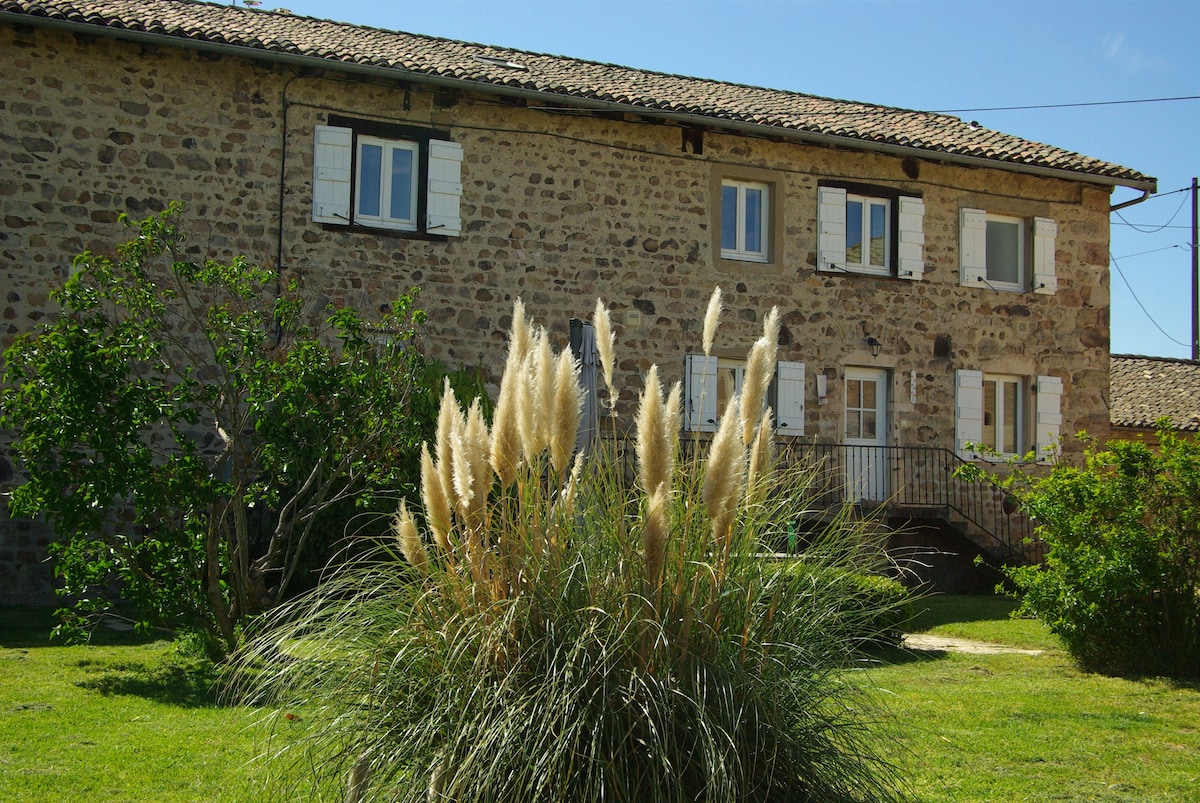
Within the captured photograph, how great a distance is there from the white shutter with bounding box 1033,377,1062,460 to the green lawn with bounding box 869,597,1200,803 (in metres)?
7.14

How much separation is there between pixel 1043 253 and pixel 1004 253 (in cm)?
48

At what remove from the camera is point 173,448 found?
10938 millimetres

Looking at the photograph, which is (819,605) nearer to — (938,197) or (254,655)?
(254,655)

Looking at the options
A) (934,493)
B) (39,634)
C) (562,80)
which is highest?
(562,80)

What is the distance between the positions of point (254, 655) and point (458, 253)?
928cm

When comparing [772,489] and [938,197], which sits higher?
[938,197]

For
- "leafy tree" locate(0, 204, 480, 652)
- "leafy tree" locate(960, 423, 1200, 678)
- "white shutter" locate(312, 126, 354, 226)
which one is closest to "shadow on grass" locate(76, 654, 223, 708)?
"leafy tree" locate(0, 204, 480, 652)

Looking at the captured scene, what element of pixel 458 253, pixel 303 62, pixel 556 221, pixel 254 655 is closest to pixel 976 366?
pixel 556 221

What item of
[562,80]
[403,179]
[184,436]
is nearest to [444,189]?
[403,179]

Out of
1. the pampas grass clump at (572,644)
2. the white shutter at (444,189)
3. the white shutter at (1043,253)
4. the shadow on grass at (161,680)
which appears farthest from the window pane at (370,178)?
the pampas grass clump at (572,644)

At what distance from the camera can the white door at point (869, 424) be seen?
13938mm

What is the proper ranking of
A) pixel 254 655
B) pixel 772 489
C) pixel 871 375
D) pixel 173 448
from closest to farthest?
1. pixel 254 655
2. pixel 772 489
3. pixel 173 448
4. pixel 871 375

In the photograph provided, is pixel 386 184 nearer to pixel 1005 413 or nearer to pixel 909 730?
pixel 1005 413

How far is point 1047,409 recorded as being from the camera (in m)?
14.8
